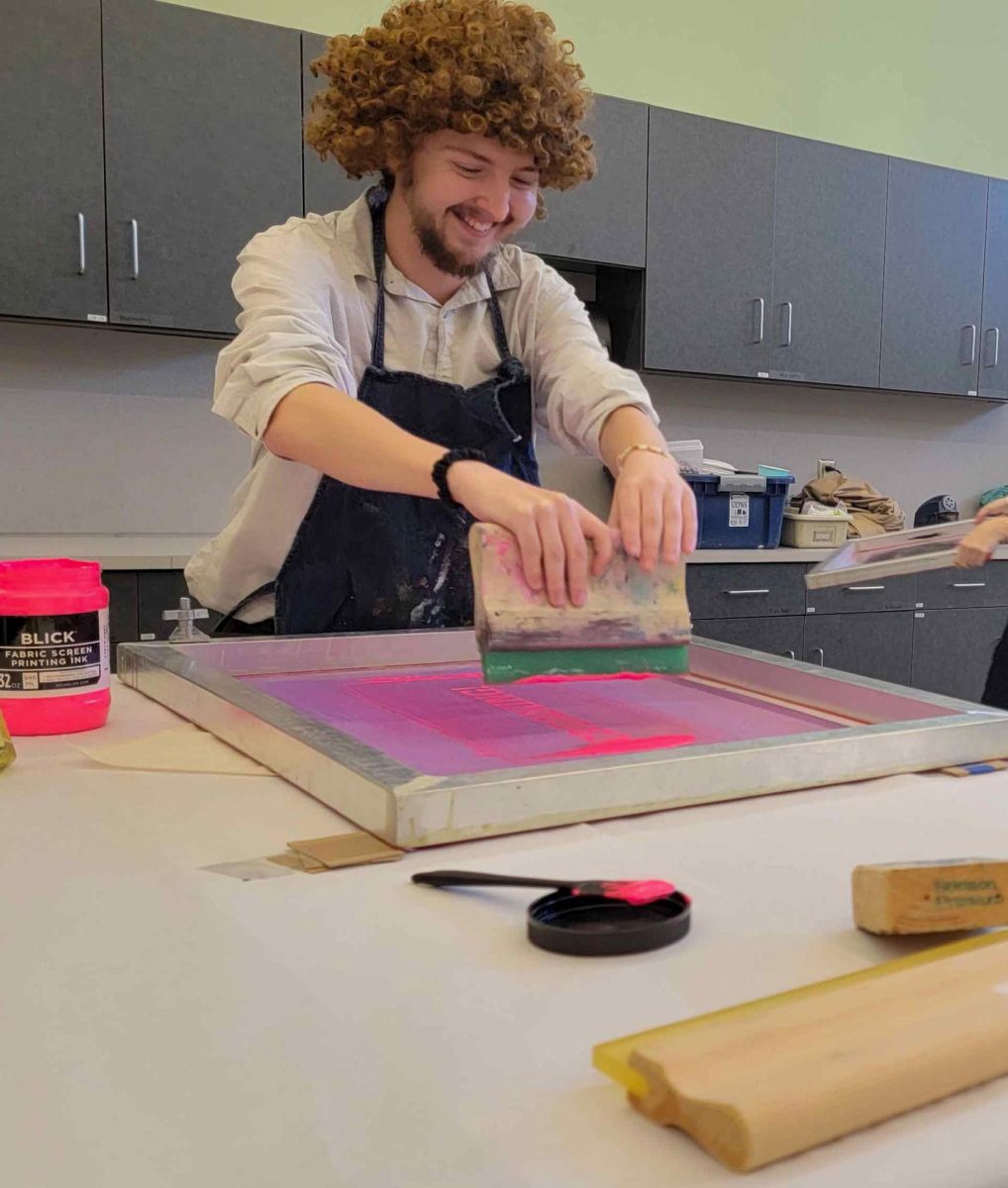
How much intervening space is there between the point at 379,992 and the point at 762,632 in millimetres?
2748

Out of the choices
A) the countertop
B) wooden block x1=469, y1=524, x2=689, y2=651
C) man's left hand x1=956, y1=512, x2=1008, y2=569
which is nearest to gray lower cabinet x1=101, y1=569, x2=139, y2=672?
the countertop

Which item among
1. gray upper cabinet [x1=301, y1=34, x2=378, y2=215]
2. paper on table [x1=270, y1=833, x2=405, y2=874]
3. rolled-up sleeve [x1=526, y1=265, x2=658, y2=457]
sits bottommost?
paper on table [x1=270, y1=833, x2=405, y2=874]

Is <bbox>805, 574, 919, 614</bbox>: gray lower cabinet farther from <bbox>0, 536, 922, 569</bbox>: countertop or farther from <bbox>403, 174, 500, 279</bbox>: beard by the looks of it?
<bbox>403, 174, 500, 279</bbox>: beard

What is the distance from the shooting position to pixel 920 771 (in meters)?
0.92

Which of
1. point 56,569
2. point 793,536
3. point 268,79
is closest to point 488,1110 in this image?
point 56,569

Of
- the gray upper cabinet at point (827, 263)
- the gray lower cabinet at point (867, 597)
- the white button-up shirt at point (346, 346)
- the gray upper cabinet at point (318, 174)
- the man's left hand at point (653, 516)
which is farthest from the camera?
the gray upper cabinet at point (827, 263)

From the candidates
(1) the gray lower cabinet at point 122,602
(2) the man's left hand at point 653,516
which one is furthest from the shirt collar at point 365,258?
(1) the gray lower cabinet at point 122,602

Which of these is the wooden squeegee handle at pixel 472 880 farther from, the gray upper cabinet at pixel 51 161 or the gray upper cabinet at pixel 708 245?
the gray upper cabinet at pixel 708 245

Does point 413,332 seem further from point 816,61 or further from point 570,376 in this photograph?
point 816,61

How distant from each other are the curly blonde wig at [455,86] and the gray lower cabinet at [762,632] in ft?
5.84

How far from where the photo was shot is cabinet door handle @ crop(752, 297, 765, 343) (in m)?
3.31

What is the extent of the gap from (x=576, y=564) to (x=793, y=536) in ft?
8.30

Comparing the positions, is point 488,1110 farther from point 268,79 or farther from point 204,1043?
point 268,79

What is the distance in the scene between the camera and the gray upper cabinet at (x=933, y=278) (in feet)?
11.6
